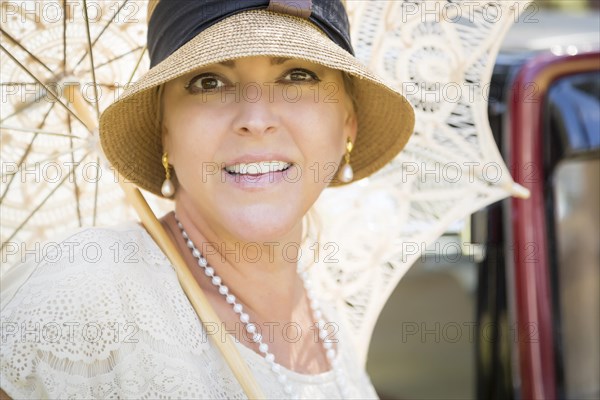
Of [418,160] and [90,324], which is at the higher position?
[418,160]

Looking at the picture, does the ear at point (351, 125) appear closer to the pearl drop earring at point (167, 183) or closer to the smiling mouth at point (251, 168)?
the smiling mouth at point (251, 168)

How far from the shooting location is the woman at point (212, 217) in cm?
165

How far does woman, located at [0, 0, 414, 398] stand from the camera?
1654 millimetres

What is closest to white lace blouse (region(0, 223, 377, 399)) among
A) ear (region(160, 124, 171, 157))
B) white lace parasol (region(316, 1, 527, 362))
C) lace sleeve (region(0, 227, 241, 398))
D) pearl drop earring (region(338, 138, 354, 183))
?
lace sleeve (region(0, 227, 241, 398))

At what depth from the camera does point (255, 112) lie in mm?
1906

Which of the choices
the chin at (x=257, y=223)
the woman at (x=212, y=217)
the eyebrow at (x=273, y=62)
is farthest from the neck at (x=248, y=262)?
the eyebrow at (x=273, y=62)

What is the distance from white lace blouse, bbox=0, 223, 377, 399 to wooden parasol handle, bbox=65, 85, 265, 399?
2 centimetres

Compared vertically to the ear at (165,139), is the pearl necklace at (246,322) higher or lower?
lower

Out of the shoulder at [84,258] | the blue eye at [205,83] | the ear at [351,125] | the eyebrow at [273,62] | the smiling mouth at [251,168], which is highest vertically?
the eyebrow at [273,62]

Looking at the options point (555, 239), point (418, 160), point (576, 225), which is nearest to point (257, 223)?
point (418, 160)

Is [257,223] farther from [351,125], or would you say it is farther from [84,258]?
[351,125]

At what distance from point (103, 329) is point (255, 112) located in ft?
2.00

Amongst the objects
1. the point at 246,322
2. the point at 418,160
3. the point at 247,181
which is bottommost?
the point at 246,322

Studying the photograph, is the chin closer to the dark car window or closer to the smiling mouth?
the smiling mouth
